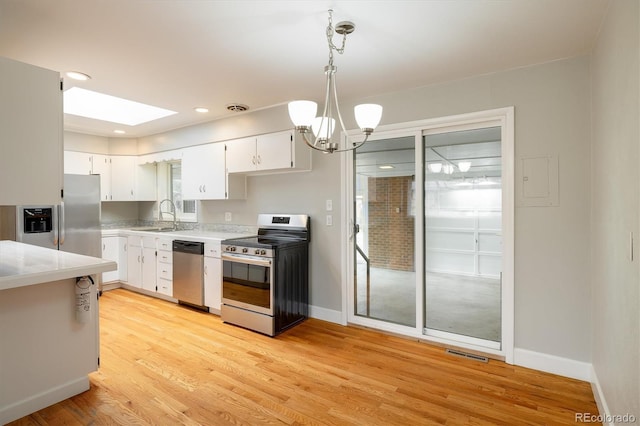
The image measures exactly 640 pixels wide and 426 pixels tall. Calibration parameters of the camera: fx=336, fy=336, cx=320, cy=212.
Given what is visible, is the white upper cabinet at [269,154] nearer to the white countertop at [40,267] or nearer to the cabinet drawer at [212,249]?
the cabinet drawer at [212,249]

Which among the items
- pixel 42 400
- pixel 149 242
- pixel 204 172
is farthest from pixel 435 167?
pixel 149 242

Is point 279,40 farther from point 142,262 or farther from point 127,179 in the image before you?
point 127,179

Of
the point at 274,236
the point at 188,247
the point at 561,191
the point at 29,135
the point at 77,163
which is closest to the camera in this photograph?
the point at 29,135

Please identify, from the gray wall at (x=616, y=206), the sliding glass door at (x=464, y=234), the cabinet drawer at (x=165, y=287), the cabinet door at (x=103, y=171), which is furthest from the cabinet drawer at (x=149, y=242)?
the gray wall at (x=616, y=206)

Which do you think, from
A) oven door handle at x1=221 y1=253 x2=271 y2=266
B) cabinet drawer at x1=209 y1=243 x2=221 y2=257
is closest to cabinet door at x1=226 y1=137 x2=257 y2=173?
cabinet drawer at x1=209 y1=243 x2=221 y2=257

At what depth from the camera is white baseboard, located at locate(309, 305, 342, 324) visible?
368 cm

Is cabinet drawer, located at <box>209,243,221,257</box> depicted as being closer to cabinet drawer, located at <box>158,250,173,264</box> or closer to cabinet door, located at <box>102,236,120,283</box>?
cabinet drawer, located at <box>158,250,173,264</box>

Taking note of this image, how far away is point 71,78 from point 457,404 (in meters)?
4.00

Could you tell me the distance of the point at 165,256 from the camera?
443cm

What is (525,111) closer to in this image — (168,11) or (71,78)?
(168,11)

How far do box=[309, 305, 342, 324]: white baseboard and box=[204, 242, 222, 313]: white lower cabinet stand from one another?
1069 millimetres

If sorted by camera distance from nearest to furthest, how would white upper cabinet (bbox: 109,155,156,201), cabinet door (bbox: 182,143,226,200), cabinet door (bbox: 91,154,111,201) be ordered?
cabinet door (bbox: 182,143,226,200)
cabinet door (bbox: 91,154,111,201)
white upper cabinet (bbox: 109,155,156,201)

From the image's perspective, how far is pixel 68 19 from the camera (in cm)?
201

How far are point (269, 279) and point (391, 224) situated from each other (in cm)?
136
